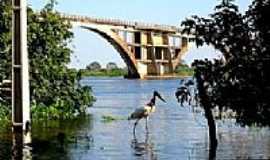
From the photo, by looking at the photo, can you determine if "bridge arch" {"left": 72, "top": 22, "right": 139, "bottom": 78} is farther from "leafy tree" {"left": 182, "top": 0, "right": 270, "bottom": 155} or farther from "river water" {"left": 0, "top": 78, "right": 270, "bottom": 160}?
"leafy tree" {"left": 182, "top": 0, "right": 270, "bottom": 155}

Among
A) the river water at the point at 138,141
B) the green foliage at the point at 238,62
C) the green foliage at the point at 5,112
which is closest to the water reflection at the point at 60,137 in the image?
the river water at the point at 138,141

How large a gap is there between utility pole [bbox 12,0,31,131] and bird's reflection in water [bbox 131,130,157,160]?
10.9ft

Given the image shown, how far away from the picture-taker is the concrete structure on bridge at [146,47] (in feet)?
295

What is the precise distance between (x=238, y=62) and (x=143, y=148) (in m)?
10.3

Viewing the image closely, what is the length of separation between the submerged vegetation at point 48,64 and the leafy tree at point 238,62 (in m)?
20.5

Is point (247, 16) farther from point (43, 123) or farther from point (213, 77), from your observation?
point (43, 123)

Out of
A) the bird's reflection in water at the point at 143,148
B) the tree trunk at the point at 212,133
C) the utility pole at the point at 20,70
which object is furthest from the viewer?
the utility pole at the point at 20,70

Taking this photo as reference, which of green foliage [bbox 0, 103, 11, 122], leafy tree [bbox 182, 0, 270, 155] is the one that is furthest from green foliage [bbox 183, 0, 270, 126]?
green foliage [bbox 0, 103, 11, 122]

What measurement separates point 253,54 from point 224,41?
0.54 m

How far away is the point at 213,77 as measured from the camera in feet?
37.5

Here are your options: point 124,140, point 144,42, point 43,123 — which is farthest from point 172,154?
point 144,42

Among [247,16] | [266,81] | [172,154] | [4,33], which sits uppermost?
[4,33]

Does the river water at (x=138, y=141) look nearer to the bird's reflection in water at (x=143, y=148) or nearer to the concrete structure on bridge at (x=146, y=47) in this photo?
the bird's reflection in water at (x=143, y=148)

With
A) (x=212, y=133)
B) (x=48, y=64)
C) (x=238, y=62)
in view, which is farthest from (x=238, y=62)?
(x=48, y=64)
